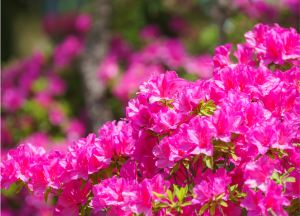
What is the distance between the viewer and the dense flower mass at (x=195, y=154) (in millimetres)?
1101

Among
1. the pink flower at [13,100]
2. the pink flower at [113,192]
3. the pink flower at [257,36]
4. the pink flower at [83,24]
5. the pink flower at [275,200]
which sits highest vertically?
the pink flower at [83,24]

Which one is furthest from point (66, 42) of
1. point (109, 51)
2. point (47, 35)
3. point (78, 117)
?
point (47, 35)

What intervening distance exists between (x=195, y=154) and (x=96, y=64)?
3641 millimetres

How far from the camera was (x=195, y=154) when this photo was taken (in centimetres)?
118

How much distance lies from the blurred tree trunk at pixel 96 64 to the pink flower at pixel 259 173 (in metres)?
3.41

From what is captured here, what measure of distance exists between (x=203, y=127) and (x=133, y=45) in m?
3.91

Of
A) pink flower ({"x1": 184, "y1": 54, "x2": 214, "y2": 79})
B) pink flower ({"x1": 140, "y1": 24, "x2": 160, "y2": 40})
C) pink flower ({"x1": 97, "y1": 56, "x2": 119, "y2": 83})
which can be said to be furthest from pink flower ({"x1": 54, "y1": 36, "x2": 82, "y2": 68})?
pink flower ({"x1": 184, "y1": 54, "x2": 214, "y2": 79})

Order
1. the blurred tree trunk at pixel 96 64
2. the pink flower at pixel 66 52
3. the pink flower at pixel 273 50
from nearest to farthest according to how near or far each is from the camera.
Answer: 1. the pink flower at pixel 273 50
2. the blurred tree trunk at pixel 96 64
3. the pink flower at pixel 66 52

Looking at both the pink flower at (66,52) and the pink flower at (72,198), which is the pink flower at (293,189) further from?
the pink flower at (66,52)

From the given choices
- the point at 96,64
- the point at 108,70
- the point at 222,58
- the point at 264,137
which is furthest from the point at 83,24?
the point at 264,137

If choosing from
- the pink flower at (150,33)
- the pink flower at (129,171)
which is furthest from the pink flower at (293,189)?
the pink flower at (150,33)

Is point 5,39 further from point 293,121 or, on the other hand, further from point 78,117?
point 293,121

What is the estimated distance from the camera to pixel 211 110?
1.23 m

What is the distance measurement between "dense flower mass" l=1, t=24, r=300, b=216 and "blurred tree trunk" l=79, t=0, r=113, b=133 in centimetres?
288
